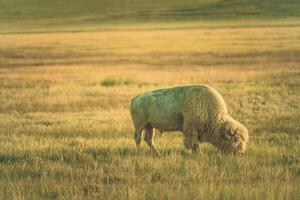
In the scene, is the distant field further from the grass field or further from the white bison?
the white bison

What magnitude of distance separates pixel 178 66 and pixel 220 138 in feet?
85.5

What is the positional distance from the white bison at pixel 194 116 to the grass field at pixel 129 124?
290mm

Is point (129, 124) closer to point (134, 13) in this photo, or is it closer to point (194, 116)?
point (194, 116)

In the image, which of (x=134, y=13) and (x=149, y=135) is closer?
(x=149, y=135)

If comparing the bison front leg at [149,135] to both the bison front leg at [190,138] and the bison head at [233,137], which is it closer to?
the bison front leg at [190,138]

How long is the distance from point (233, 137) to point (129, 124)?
5432mm

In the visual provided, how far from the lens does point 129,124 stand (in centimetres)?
1527

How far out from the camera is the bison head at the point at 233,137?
1009cm

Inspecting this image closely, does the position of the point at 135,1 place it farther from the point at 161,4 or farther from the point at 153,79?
the point at 153,79

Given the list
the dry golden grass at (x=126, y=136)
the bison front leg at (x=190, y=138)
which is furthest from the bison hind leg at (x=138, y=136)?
the bison front leg at (x=190, y=138)

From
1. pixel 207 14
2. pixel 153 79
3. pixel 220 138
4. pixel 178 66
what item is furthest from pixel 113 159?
pixel 207 14

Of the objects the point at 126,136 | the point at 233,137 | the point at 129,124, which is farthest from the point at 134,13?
the point at 233,137


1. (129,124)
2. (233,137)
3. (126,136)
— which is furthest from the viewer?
(129,124)

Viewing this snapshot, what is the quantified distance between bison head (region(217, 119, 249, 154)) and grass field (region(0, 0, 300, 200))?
0.25m
